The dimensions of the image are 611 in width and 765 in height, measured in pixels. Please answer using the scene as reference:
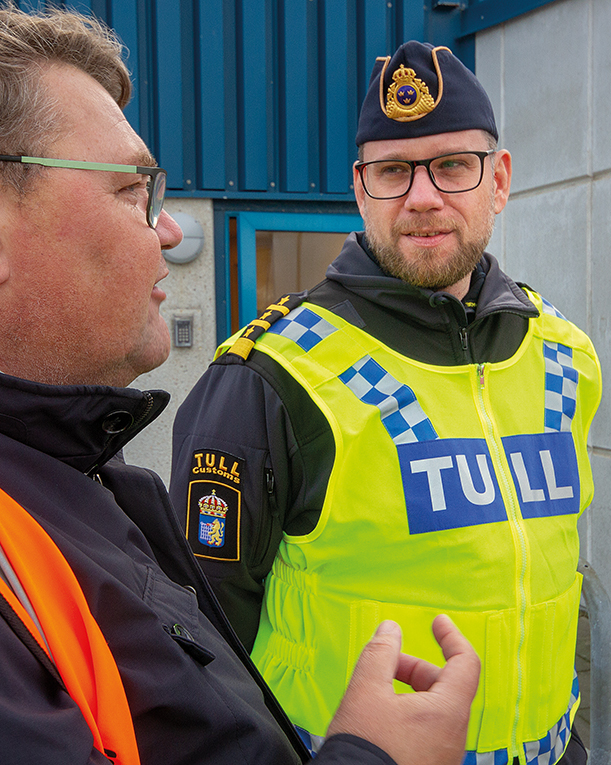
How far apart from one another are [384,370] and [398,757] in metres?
1.02

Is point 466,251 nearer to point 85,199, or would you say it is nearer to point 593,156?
point 85,199

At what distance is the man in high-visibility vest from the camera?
60.9 inches

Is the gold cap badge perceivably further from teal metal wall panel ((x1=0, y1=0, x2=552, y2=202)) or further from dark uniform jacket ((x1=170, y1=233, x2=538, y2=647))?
teal metal wall panel ((x1=0, y1=0, x2=552, y2=202))

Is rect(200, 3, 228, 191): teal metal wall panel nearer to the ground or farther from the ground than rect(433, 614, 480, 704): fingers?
farther from the ground

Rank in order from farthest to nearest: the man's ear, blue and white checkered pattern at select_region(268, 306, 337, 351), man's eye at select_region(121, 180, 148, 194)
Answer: the man's ear → blue and white checkered pattern at select_region(268, 306, 337, 351) → man's eye at select_region(121, 180, 148, 194)

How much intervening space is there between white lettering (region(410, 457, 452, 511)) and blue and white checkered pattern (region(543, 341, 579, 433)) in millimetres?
351

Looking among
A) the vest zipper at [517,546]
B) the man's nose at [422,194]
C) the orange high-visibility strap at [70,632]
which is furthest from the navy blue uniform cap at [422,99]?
the orange high-visibility strap at [70,632]

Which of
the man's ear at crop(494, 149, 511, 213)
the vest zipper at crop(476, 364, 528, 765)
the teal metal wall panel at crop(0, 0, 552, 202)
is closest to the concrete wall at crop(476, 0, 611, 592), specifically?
the teal metal wall panel at crop(0, 0, 552, 202)

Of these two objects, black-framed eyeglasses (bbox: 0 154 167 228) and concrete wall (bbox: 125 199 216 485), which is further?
concrete wall (bbox: 125 199 216 485)

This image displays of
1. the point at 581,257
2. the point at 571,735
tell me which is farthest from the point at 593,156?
the point at 571,735

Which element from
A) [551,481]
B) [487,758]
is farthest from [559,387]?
[487,758]

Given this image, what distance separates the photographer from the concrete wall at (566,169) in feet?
11.9

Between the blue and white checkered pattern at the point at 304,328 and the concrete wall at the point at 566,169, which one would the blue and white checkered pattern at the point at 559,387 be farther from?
the concrete wall at the point at 566,169

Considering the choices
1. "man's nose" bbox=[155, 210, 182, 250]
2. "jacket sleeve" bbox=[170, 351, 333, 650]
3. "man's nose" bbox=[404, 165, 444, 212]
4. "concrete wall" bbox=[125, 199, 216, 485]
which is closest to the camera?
"man's nose" bbox=[155, 210, 182, 250]
